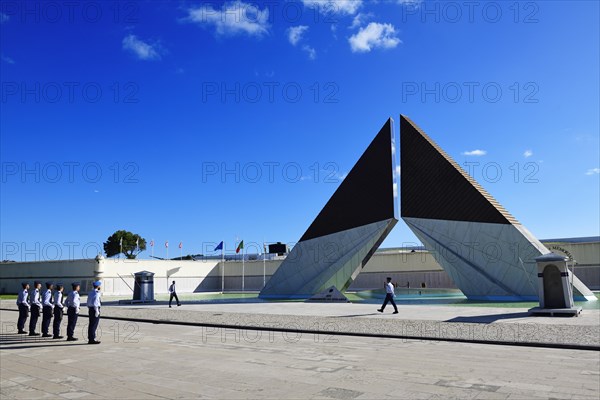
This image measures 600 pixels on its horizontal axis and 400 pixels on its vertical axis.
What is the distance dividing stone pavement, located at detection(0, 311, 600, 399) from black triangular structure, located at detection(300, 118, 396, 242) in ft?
49.4

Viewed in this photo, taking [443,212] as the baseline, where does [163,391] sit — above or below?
below

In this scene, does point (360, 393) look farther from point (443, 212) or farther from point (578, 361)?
point (443, 212)

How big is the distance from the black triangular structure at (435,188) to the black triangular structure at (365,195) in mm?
1010

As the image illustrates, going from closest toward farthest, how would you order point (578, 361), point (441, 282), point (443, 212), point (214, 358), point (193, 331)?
point (578, 361), point (214, 358), point (193, 331), point (443, 212), point (441, 282)

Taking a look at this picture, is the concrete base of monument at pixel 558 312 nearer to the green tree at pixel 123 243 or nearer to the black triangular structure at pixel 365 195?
the black triangular structure at pixel 365 195

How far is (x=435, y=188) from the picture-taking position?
25344 millimetres

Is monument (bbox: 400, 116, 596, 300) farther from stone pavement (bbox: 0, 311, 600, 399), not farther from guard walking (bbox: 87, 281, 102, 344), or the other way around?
guard walking (bbox: 87, 281, 102, 344)

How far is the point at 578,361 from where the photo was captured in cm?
848

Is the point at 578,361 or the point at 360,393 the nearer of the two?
the point at 360,393

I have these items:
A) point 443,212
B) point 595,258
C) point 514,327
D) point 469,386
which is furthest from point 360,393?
point 595,258

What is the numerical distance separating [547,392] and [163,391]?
211 inches

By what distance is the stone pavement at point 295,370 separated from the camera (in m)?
6.59

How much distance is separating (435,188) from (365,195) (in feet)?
13.5

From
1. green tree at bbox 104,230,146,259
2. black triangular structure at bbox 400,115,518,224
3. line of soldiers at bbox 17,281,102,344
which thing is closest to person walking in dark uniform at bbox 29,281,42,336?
line of soldiers at bbox 17,281,102,344
